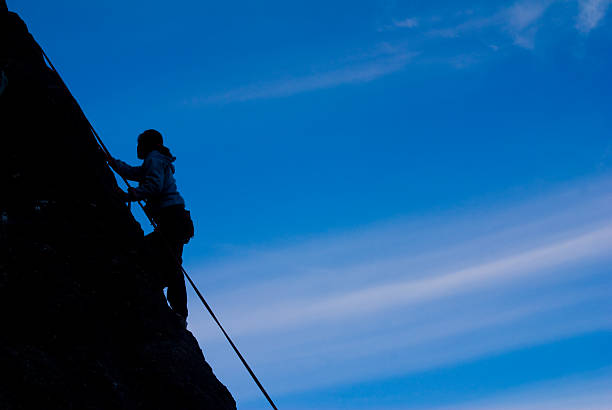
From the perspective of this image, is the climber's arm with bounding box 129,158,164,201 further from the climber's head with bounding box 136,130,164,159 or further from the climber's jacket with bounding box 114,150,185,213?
the climber's head with bounding box 136,130,164,159

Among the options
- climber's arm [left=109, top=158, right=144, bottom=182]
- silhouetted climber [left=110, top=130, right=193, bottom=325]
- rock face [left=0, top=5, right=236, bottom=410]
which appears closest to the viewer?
rock face [left=0, top=5, right=236, bottom=410]

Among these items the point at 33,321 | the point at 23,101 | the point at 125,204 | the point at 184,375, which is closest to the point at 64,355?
the point at 33,321

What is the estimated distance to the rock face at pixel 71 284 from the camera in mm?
6527

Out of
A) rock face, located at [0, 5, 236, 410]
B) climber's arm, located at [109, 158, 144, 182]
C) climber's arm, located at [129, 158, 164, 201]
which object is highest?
climber's arm, located at [109, 158, 144, 182]

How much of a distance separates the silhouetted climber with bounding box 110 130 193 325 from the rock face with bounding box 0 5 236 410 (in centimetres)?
48

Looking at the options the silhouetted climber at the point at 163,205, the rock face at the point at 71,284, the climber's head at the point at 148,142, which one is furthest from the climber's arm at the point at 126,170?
the rock face at the point at 71,284

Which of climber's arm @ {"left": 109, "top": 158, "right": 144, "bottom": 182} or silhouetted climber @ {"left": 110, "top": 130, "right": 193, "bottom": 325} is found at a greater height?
climber's arm @ {"left": 109, "top": 158, "right": 144, "bottom": 182}

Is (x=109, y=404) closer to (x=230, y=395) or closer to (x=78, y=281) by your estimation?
(x=78, y=281)

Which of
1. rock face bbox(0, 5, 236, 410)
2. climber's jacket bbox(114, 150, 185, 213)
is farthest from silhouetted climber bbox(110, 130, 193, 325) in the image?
rock face bbox(0, 5, 236, 410)

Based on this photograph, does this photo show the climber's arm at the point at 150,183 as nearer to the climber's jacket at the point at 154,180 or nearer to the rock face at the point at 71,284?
the climber's jacket at the point at 154,180

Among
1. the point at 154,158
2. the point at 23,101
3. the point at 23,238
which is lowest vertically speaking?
the point at 23,238

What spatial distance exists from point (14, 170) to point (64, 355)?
9.19ft

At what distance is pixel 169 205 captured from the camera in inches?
397

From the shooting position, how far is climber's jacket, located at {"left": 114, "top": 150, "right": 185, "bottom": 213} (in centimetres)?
993
